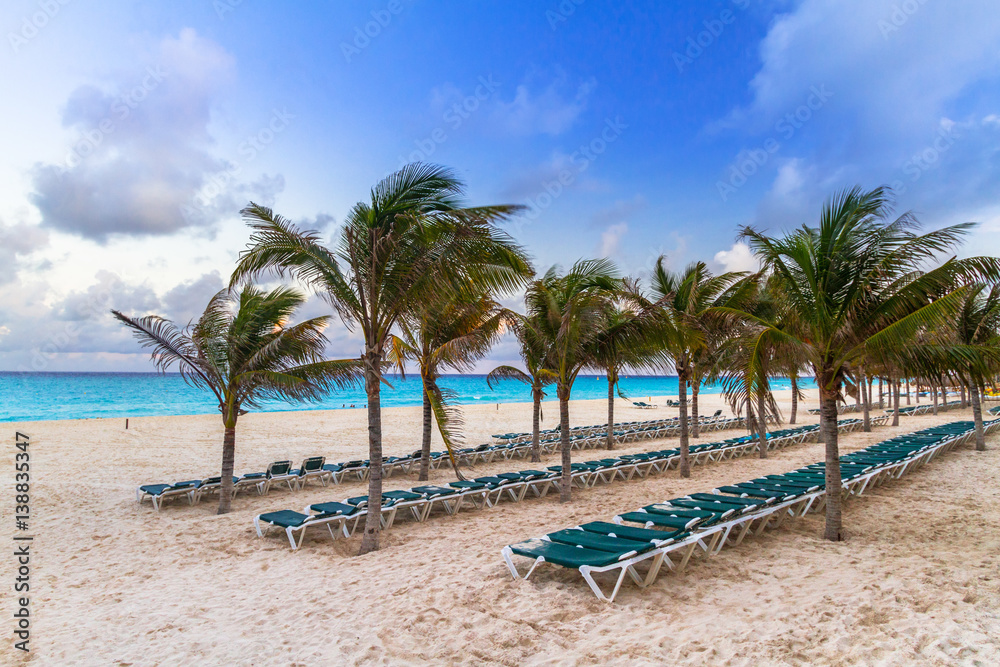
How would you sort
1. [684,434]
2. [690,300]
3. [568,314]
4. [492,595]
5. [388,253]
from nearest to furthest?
[492,595] → [388,253] → [568,314] → [690,300] → [684,434]

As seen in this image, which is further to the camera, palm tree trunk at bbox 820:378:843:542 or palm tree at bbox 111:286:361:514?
palm tree at bbox 111:286:361:514

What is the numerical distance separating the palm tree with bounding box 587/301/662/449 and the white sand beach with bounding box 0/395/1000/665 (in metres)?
2.45

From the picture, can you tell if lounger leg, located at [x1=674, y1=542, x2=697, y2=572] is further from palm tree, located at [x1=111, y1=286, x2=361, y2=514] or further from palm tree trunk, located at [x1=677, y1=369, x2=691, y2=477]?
palm tree trunk, located at [x1=677, y1=369, x2=691, y2=477]

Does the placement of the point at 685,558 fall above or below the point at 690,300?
below

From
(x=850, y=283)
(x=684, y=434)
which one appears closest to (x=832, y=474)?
(x=850, y=283)

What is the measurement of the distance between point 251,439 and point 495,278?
18.2m

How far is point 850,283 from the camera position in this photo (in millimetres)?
6016

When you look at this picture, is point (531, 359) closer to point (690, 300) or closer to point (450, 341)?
point (450, 341)

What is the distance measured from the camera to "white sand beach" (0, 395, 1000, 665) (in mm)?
3820

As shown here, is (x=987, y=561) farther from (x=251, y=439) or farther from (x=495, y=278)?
(x=251, y=439)

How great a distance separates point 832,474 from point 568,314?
13.1 feet

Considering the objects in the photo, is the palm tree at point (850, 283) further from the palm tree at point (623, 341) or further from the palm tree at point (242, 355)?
the palm tree at point (242, 355)

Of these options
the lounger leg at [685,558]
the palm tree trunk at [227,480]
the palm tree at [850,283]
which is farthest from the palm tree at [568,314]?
the palm tree trunk at [227,480]

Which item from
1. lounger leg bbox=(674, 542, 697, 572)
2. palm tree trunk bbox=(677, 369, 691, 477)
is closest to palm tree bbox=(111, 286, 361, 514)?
lounger leg bbox=(674, 542, 697, 572)
